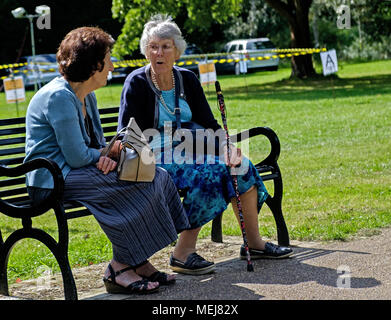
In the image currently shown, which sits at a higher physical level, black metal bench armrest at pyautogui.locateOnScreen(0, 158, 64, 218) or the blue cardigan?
the blue cardigan

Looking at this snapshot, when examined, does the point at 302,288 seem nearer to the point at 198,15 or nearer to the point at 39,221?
the point at 39,221

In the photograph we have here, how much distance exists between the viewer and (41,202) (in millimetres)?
4293

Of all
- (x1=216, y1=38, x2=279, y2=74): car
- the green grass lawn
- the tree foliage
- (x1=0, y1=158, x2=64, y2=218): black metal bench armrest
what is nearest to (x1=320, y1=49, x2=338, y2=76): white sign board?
the green grass lawn

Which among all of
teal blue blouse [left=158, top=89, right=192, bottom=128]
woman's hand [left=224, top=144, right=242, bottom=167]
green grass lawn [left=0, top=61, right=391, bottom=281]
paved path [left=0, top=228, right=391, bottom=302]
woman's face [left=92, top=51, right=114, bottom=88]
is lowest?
green grass lawn [left=0, top=61, right=391, bottom=281]

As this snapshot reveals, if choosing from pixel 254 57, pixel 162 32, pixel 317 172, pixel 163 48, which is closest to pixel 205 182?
pixel 163 48

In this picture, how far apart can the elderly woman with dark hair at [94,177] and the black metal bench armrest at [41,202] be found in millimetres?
120

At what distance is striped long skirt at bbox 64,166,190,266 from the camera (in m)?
4.37

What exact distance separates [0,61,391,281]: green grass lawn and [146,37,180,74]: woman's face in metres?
1.40

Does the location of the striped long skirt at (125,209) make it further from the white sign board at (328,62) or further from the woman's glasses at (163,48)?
the white sign board at (328,62)

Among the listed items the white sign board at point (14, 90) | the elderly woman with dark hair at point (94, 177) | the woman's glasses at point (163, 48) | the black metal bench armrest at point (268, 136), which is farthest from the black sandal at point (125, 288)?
the white sign board at point (14, 90)

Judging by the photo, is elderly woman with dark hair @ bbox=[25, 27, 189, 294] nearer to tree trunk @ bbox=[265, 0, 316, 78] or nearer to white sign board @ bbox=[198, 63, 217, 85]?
white sign board @ bbox=[198, 63, 217, 85]

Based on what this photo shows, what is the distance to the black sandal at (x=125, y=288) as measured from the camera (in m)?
4.39

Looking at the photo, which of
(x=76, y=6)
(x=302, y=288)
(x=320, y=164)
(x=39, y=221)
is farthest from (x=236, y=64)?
(x=302, y=288)

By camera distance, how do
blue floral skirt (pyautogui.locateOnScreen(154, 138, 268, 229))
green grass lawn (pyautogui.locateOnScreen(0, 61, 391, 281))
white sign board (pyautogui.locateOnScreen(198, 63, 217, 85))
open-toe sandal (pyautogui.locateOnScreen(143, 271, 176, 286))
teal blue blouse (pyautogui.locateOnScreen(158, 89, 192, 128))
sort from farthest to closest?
white sign board (pyautogui.locateOnScreen(198, 63, 217, 85)), green grass lawn (pyautogui.locateOnScreen(0, 61, 391, 281)), teal blue blouse (pyautogui.locateOnScreen(158, 89, 192, 128)), blue floral skirt (pyautogui.locateOnScreen(154, 138, 268, 229)), open-toe sandal (pyautogui.locateOnScreen(143, 271, 176, 286))
